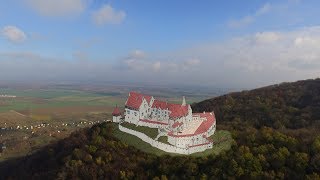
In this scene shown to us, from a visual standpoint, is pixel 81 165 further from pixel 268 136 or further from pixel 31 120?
pixel 31 120

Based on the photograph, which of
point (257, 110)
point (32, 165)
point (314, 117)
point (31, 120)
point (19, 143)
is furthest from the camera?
point (31, 120)

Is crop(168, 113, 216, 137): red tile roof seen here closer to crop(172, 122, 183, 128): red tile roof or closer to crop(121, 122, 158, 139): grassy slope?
crop(172, 122, 183, 128): red tile roof

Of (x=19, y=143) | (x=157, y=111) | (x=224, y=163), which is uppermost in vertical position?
(x=157, y=111)

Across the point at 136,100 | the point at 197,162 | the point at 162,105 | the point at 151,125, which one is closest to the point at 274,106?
the point at 162,105

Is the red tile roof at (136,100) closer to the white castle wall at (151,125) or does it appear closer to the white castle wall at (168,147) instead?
the white castle wall at (151,125)

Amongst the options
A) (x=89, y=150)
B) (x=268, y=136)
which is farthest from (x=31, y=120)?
(x=268, y=136)

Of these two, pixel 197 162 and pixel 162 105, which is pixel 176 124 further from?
pixel 197 162
